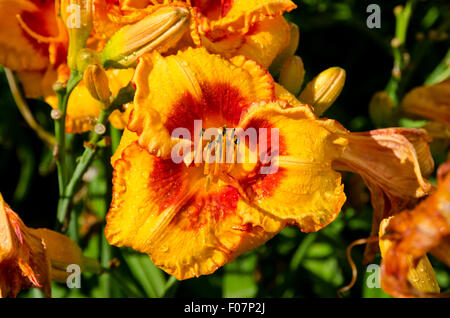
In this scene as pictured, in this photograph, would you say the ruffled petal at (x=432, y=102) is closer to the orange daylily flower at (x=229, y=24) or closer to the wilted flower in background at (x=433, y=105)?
the wilted flower in background at (x=433, y=105)

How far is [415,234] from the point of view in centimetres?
95

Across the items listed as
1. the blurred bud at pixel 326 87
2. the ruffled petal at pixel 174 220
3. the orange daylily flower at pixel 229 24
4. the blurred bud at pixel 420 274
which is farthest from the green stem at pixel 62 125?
the blurred bud at pixel 420 274

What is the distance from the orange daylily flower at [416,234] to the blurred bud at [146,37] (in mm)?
568

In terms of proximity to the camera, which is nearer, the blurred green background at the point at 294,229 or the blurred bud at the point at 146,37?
the blurred bud at the point at 146,37

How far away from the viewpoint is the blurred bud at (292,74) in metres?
1.25

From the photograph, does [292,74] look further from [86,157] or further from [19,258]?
[19,258]

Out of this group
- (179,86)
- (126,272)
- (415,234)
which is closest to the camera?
(415,234)

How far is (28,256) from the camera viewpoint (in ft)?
3.66

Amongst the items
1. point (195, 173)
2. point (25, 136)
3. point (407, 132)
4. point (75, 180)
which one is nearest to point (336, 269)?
point (407, 132)

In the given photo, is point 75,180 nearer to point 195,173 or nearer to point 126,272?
point 195,173

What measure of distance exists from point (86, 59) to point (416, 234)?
752 mm

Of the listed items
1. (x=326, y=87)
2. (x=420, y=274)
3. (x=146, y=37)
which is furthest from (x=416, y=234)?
(x=146, y=37)

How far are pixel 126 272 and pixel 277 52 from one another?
833 millimetres

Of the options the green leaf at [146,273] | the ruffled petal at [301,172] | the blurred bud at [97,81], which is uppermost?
the blurred bud at [97,81]
